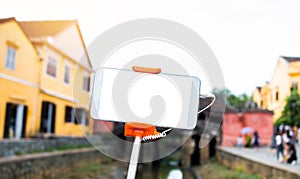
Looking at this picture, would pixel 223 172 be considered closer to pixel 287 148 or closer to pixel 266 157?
pixel 266 157

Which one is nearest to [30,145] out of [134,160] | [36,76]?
[36,76]

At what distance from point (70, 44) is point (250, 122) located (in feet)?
8.08

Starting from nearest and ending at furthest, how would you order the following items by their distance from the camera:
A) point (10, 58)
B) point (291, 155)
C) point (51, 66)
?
point (291, 155), point (10, 58), point (51, 66)

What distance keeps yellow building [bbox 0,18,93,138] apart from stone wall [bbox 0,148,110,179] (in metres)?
0.27

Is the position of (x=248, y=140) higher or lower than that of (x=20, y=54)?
lower

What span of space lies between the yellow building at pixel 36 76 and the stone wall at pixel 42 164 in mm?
275

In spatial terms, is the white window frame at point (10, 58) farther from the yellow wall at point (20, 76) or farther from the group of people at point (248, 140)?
the group of people at point (248, 140)

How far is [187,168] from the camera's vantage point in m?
7.10

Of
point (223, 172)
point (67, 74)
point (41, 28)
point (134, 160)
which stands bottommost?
point (223, 172)

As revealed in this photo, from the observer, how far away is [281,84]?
221 inches

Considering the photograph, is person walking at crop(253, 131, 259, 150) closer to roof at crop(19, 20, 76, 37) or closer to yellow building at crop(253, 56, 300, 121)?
yellow building at crop(253, 56, 300, 121)

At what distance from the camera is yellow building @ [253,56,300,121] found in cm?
521

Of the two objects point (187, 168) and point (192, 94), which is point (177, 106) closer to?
point (192, 94)

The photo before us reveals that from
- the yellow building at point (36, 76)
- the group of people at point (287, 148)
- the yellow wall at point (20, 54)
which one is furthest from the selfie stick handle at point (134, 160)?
the yellow wall at point (20, 54)
